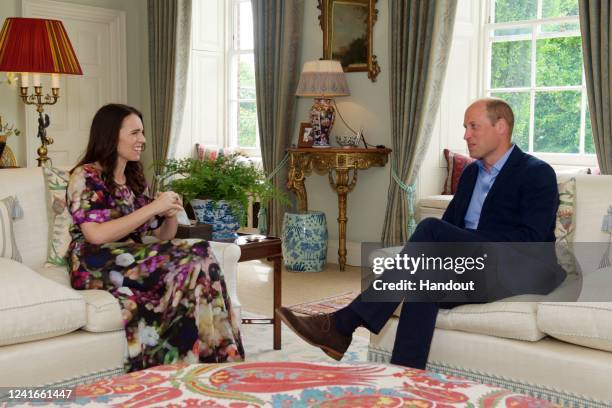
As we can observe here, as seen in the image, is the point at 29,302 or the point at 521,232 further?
the point at 521,232

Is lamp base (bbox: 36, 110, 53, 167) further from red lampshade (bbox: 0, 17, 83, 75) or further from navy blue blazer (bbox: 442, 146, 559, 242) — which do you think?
navy blue blazer (bbox: 442, 146, 559, 242)

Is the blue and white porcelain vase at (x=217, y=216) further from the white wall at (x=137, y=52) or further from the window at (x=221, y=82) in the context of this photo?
the white wall at (x=137, y=52)

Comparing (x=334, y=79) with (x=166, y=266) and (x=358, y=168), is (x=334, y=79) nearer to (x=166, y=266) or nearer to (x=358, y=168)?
(x=358, y=168)

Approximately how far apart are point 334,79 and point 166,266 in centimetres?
296

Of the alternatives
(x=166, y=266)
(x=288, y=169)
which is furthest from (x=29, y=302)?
(x=288, y=169)

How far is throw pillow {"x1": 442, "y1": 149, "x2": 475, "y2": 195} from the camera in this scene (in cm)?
558

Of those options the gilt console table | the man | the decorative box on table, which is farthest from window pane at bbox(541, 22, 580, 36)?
the decorative box on table

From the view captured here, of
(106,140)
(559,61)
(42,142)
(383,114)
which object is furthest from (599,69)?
(42,142)

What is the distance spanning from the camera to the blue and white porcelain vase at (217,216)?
11.5 ft

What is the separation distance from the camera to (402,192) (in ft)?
17.8

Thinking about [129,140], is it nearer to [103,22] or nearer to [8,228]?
[8,228]

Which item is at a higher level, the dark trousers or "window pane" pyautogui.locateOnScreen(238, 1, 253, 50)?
"window pane" pyautogui.locateOnScreen(238, 1, 253, 50)

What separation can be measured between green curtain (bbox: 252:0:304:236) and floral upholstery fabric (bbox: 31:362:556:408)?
4.15 metres

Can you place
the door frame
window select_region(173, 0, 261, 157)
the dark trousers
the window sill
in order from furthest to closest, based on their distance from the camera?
window select_region(173, 0, 261, 157) → the door frame → the window sill → the dark trousers
